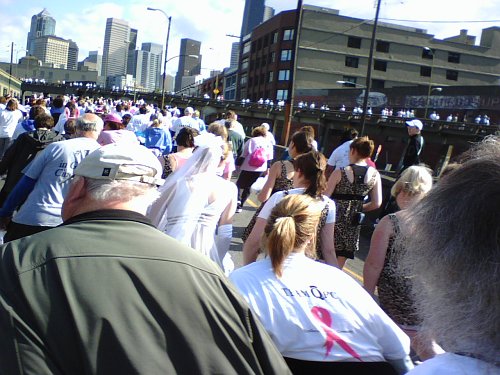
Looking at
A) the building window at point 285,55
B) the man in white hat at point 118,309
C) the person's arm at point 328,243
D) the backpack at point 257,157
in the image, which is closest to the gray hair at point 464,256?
the man in white hat at point 118,309

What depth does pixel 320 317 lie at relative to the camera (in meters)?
2.48

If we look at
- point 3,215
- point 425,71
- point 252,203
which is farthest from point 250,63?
point 3,215

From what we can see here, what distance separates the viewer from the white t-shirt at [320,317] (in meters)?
2.44

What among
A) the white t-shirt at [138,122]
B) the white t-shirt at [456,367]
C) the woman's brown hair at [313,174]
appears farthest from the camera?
the white t-shirt at [138,122]

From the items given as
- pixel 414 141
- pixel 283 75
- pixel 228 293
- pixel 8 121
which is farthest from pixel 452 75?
pixel 228 293

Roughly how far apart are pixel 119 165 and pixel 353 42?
100m

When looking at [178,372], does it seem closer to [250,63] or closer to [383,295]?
[383,295]

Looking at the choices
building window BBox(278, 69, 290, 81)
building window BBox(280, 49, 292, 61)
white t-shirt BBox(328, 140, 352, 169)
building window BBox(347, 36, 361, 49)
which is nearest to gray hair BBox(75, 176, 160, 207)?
white t-shirt BBox(328, 140, 352, 169)

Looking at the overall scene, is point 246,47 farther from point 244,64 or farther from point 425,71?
point 425,71

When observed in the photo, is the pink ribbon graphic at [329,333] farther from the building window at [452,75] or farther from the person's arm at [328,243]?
the building window at [452,75]

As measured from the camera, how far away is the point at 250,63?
10719 cm

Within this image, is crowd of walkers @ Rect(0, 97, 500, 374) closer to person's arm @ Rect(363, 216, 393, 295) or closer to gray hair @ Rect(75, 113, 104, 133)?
person's arm @ Rect(363, 216, 393, 295)

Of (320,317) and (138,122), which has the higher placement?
(138,122)

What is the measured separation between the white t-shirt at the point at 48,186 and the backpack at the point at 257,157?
5.21 metres
